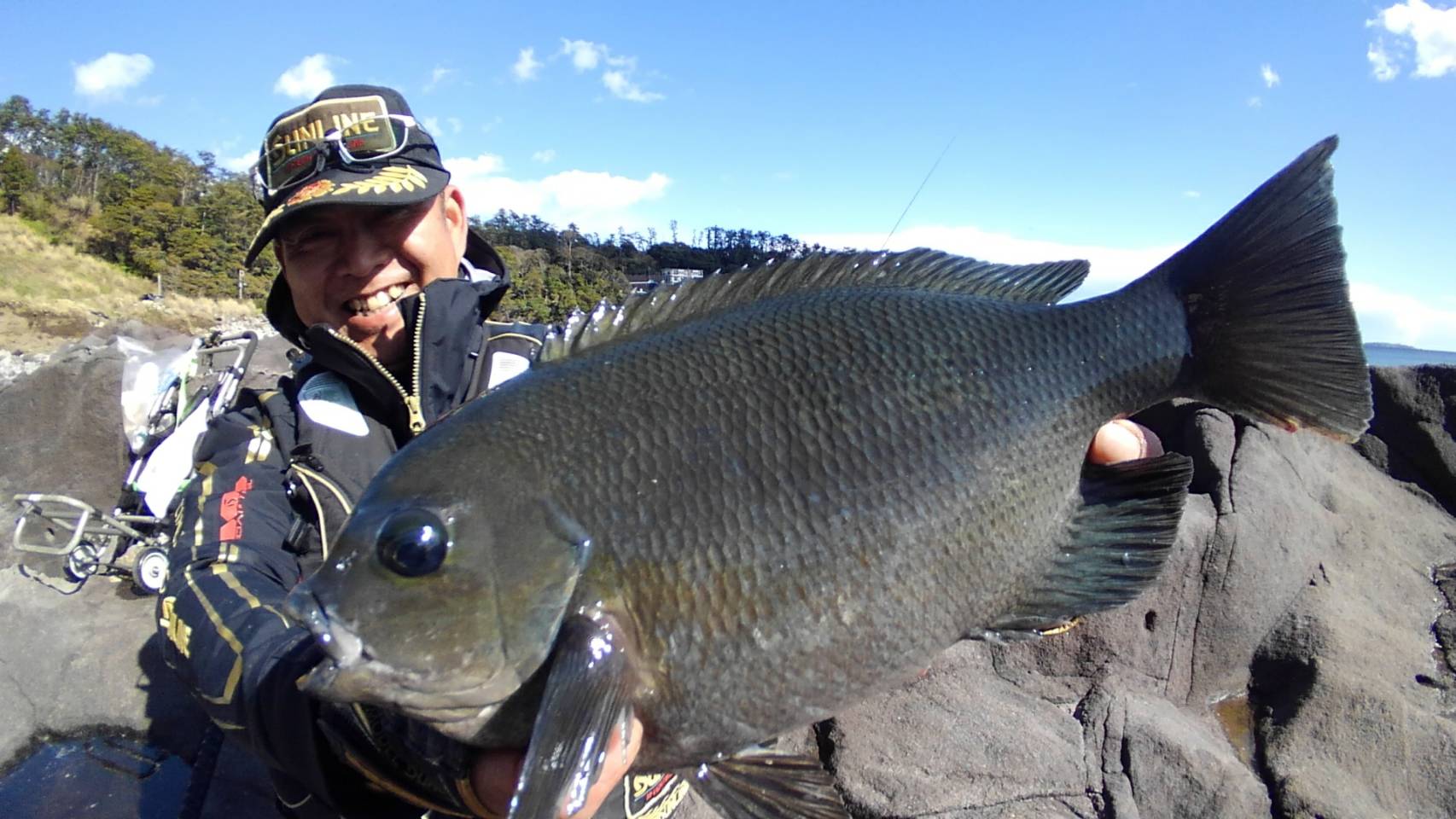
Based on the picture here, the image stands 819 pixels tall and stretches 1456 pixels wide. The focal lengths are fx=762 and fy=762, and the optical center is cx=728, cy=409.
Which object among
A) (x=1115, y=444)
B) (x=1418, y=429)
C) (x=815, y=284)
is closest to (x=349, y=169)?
(x=815, y=284)

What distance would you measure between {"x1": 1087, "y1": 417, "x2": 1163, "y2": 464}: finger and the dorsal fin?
0.29 metres

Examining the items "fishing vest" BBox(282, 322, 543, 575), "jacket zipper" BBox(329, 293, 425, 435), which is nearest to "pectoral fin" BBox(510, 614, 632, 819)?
"fishing vest" BBox(282, 322, 543, 575)

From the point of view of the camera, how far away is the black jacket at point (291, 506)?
1.42 m

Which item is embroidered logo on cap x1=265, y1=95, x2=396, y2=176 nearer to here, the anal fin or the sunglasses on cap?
the sunglasses on cap

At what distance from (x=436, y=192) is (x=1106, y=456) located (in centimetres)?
175

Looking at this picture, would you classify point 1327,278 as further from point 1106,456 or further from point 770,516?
point 770,516

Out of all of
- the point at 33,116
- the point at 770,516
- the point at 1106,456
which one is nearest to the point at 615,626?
the point at 770,516

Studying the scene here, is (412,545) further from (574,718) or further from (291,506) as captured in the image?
(291,506)

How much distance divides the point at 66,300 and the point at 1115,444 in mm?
35265

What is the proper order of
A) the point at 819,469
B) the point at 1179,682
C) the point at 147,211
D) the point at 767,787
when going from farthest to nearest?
the point at 147,211, the point at 1179,682, the point at 767,787, the point at 819,469

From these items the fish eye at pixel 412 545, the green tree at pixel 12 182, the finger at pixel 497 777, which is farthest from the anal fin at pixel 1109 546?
the green tree at pixel 12 182

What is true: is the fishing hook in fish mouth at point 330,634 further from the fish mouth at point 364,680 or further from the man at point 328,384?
the man at point 328,384

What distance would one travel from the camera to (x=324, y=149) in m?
2.07

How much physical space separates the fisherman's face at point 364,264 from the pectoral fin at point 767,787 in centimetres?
140
